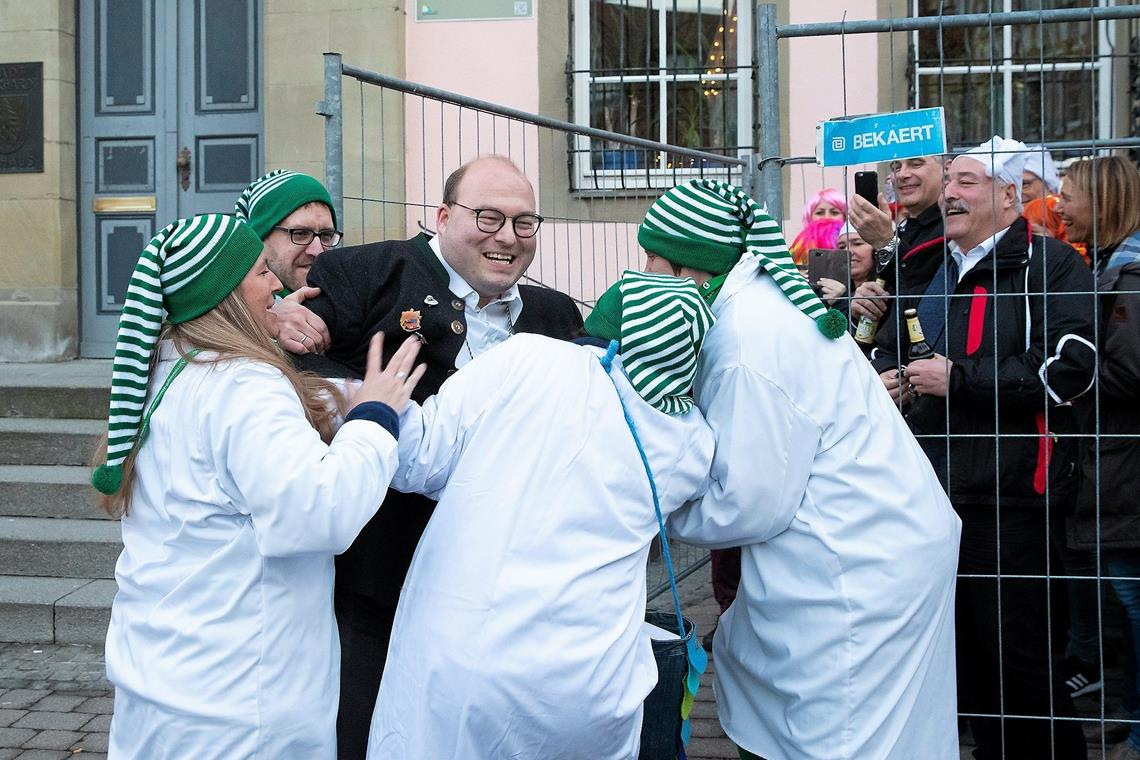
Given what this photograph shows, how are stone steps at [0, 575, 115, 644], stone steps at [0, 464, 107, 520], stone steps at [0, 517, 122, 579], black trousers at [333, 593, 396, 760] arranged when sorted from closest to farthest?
black trousers at [333, 593, 396, 760]
stone steps at [0, 575, 115, 644]
stone steps at [0, 517, 122, 579]
stone steps at [0, 464, 107, 520]

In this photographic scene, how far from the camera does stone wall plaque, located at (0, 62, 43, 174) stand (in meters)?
8.53

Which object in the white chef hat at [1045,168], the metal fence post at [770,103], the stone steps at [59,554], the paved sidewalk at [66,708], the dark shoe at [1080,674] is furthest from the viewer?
the stone steps at [59,554]

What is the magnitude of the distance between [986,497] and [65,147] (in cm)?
714

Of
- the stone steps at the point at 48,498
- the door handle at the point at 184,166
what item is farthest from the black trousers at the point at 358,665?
the door handle at the point at 184,166

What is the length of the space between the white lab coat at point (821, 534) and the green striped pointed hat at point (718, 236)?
5cm

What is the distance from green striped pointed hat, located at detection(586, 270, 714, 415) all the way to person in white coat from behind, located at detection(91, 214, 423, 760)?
1.67 ft

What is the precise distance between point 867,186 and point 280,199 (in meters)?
2.00

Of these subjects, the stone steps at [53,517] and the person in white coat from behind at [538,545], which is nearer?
the person in white coat from behind at [538,545]

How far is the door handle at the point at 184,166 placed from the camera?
881 cm

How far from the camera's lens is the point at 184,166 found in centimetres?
883

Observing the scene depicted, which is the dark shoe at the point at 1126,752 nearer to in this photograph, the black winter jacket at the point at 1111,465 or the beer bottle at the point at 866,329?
the black winter jacket at the point at 1111,465

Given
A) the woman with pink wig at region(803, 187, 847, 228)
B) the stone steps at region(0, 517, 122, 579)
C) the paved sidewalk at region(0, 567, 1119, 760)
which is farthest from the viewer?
the stone steps at region(0, 517, 122, 579)

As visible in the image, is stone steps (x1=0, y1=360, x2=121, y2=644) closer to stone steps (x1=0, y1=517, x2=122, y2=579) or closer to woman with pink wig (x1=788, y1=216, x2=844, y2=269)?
stone steps (x1=0, y1=517, x2=122, y2=579)

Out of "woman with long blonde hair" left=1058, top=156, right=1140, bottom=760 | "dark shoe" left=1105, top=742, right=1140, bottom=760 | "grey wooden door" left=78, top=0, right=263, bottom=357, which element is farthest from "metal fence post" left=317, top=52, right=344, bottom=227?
"grey wooden door" left=78, top=0, right=263, bottom=357
